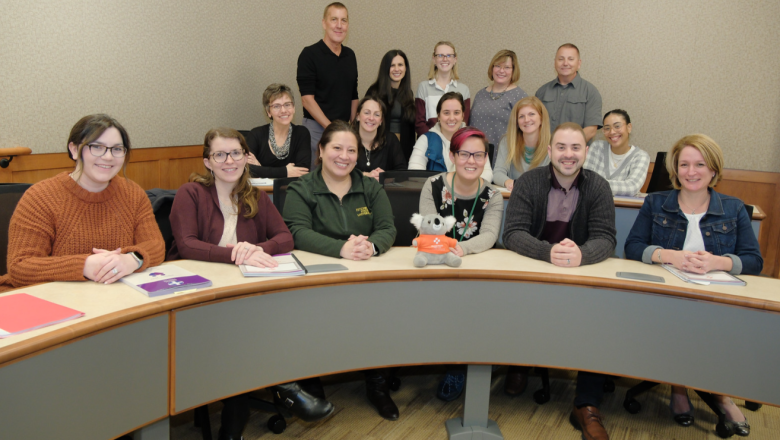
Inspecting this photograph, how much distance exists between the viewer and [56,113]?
10.5 ft

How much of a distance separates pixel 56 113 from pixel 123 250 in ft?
6.01

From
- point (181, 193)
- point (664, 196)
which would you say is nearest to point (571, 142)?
point (664, 196)

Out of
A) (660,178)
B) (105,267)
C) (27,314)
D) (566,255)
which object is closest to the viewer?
(27,314)

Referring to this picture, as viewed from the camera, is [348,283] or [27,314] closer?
[27,314]

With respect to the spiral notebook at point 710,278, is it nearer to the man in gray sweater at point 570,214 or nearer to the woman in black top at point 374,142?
the man in gray sweater at point 570,214

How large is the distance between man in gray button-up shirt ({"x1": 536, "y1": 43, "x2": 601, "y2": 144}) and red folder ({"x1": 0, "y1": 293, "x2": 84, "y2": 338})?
3593mm

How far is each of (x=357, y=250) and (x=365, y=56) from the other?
415 cm

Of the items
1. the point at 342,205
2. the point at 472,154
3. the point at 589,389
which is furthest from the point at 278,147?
the point at 589,389

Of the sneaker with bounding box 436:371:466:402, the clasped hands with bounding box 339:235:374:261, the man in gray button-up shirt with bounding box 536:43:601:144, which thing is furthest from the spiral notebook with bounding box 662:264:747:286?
the man in gray button-up shirt with bounding box 536:43:601:144

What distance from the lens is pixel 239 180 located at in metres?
2.26

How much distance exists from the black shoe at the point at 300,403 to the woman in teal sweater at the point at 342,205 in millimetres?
370

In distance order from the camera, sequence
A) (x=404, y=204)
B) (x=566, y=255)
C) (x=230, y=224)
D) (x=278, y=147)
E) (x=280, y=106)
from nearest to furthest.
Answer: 1. (x=566, y=255)
2. (x=230, y=224)
3. (x=404, y=204)
4. (x=280, y=106)
5. (x=278, y=147)

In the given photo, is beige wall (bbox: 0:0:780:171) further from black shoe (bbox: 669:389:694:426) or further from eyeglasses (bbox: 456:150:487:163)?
black shoe (bbox: 669:389:694:426)

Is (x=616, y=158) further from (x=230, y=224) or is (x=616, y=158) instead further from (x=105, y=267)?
(x=105, y=267)
